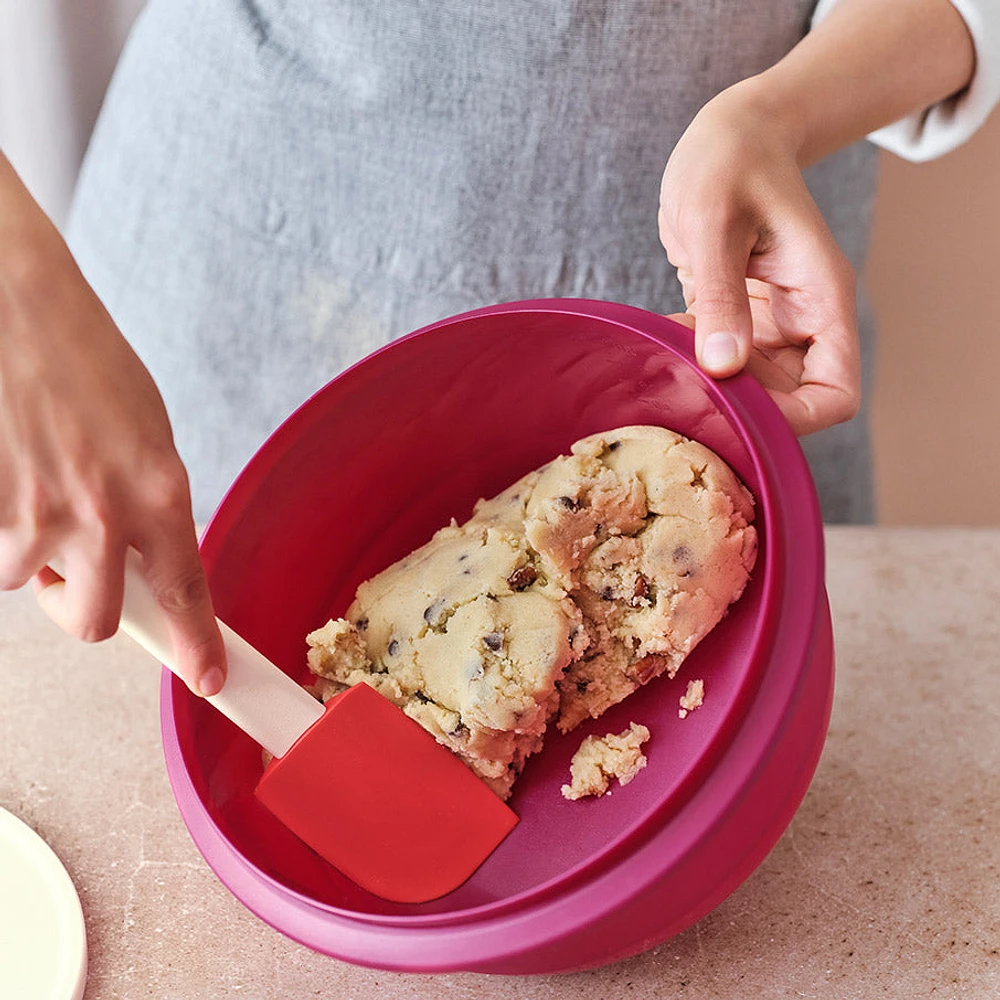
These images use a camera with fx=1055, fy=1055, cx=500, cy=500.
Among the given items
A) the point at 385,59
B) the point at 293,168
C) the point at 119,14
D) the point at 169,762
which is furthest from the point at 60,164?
the point at 169,762

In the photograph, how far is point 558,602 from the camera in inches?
27.2

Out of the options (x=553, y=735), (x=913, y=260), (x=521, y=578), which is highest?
(x=521, y=578)

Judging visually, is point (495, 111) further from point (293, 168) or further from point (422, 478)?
point (422, 478)

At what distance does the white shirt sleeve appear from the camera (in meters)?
0.85

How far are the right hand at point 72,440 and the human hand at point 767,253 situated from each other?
1.08ft

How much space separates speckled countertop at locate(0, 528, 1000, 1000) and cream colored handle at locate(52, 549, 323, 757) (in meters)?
0.15

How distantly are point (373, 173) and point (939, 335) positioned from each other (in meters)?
1.06

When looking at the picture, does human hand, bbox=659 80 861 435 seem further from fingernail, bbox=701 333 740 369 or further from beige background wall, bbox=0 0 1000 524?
beige background wall, bbox=0 0 1000 524

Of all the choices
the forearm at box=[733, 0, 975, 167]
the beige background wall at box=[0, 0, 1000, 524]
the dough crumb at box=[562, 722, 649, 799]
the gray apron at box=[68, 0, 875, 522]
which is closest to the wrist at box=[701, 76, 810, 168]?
the forearm at box=[733, 0, 975, 167]

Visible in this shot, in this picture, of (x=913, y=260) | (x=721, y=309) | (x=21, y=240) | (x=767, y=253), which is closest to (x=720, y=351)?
(x=721, y=309)

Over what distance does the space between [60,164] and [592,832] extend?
3.88 ft

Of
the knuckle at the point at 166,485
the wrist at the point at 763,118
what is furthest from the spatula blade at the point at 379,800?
the wrist at the point at 763,118

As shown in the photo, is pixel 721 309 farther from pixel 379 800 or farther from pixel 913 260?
pixel 913 260

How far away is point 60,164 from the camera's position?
1400 millimetres
